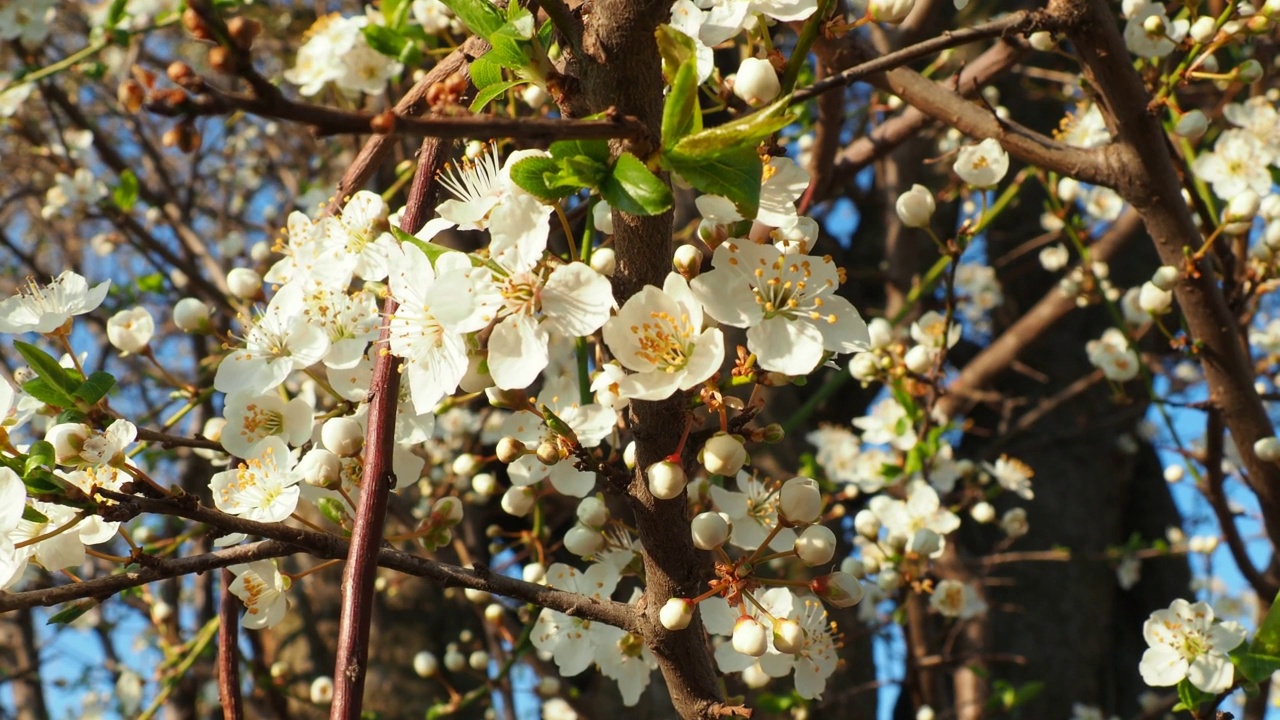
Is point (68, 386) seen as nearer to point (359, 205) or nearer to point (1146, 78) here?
point (359, 205)

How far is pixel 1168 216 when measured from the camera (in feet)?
5.81

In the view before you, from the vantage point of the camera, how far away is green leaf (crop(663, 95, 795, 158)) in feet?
2.58

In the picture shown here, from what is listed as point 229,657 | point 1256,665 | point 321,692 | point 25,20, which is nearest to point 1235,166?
point 1256,665

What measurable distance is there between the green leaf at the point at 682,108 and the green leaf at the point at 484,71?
0.21 metres

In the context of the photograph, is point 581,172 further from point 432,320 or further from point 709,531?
point 709,531

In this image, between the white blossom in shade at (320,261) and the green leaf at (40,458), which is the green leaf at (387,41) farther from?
the green leaf at (40,458)

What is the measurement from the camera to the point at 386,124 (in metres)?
0.59

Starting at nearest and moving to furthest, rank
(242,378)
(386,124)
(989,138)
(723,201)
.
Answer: (386,124)
(723,201)
(242,378)
(989,138)

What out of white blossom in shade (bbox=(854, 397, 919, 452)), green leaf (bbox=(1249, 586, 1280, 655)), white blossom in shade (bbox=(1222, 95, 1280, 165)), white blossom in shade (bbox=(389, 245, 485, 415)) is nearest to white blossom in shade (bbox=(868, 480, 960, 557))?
white blossom in shade (bbox=(854, 397, 919, 452))

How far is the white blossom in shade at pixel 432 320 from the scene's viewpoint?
0.94 meters

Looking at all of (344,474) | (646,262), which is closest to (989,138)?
(646,262)

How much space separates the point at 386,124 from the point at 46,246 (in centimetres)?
569

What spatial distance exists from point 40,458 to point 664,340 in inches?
25.0

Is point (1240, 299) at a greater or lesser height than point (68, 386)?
greater
